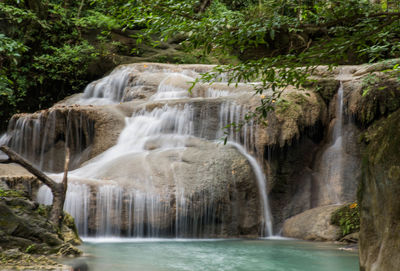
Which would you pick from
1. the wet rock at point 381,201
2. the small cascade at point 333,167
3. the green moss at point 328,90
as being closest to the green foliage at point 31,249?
the wet rock at point 381,201

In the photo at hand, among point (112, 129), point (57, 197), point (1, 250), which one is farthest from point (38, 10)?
point (1, 250)

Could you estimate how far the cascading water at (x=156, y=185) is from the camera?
8.37 meters

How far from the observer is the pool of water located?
5691 millimetres

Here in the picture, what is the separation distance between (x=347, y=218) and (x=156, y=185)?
13.9 feet

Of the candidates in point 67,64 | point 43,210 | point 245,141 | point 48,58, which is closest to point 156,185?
point 245,141

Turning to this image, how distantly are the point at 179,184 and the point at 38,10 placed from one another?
13.1m

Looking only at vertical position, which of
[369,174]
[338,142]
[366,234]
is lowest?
[366,234]

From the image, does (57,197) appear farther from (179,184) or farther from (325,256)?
(325,256)

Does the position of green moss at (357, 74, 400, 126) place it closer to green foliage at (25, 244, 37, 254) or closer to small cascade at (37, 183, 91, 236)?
small cascade at (37, 183, 91, 236)

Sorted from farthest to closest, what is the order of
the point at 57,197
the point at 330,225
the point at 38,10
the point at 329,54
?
the point at 38,10
the point at 330,225
the point at 57,197
the point at 329,54

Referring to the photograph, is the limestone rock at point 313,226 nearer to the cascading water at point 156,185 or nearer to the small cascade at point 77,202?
the cascading water at point 156,185

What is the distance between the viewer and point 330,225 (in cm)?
875

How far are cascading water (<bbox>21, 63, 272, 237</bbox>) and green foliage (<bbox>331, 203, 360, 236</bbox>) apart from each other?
1.81 m

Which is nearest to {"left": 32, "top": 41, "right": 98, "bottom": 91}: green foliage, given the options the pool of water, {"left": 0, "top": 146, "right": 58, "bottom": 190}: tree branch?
the pool of water
